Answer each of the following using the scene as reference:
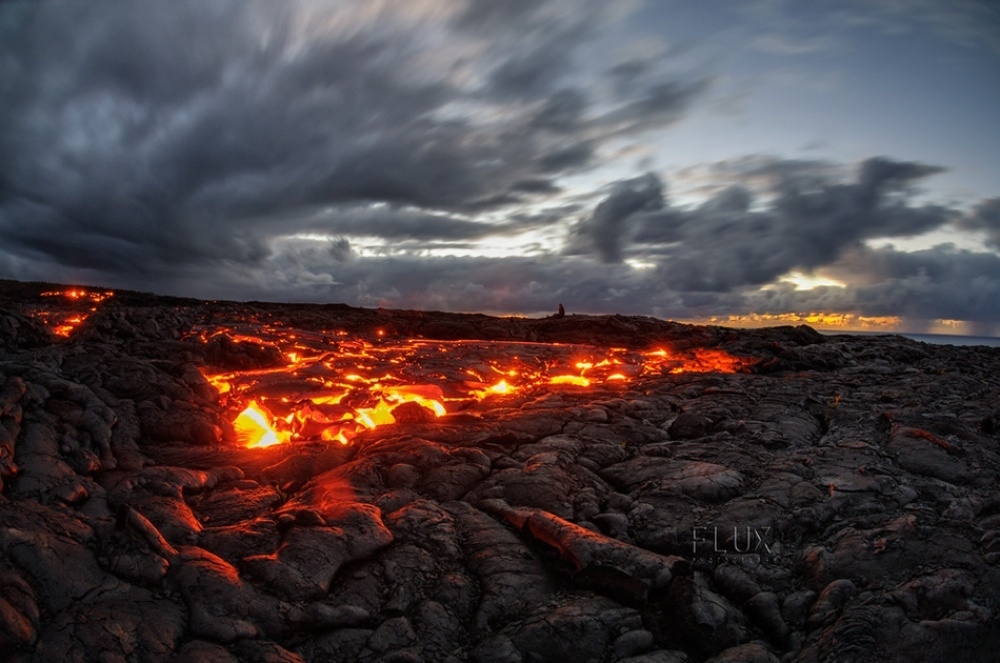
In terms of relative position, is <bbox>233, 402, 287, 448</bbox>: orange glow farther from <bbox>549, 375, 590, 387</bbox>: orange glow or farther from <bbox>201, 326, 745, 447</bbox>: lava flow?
<bbox>549, 375, 590, 387</bbox>: orange glow

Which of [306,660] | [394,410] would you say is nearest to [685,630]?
[306,660]

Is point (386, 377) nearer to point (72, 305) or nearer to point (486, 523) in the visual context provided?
point (486, 523)

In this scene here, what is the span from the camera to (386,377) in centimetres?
1845

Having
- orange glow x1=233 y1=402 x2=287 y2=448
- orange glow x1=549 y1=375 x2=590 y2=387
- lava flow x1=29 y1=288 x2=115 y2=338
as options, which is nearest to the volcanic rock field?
orange glow x1=233 y1=402 x2=287 y2=448

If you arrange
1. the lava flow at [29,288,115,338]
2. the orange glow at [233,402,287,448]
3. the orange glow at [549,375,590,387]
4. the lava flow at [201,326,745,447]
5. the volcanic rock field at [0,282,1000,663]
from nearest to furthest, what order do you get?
the volcanic rock field at [0,282,1000,663] → the orange glow at [233,402,287,448] → the lava flow at [201,326,745,447] → the orange glow at [549,375,590,387] → the lava flow at [29,288,115,338]

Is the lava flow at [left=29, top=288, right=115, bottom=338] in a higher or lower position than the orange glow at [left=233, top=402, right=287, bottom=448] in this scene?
higher

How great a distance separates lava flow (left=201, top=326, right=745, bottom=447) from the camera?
1336cm

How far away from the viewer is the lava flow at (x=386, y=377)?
13359 mm

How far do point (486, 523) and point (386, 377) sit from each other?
11.2 meters

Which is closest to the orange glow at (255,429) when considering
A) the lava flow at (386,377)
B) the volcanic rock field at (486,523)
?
the lava flow at (386,377)

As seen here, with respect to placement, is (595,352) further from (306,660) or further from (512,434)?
(306,660)

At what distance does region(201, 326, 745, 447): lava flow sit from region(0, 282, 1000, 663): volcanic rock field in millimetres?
211

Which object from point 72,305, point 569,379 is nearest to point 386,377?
point 569,379

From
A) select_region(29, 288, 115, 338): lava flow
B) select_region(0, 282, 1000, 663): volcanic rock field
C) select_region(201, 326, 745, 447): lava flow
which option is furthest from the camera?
select_region(29, 288, 115, 338): lava flow
